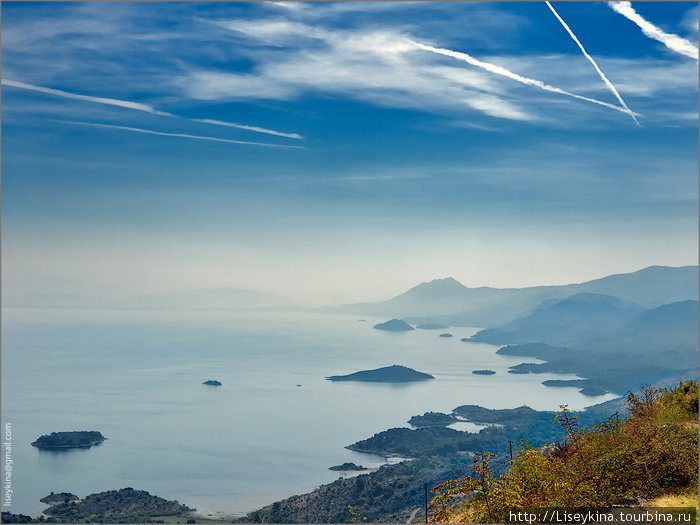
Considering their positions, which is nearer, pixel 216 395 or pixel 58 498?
pixel 58 498

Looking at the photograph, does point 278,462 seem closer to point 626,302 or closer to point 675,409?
point 675,409

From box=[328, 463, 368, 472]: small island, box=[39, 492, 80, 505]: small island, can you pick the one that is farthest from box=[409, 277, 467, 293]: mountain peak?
box=[39, 492, 80, 505]: small island

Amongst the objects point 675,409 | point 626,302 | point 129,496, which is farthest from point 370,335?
point 626,302

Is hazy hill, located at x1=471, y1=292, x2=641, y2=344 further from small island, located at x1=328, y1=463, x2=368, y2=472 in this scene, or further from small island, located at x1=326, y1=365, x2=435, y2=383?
small island, located at x1=328, y1=463, x2=368, y2=472

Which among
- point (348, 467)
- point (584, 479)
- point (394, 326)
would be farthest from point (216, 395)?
point (584, 479)

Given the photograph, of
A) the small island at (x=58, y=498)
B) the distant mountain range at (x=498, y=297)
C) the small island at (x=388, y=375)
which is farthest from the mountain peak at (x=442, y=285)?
the small island at (x=58, y=498)

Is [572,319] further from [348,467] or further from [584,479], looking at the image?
[584,479]

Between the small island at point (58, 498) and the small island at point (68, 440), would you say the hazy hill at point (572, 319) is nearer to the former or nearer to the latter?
the small island at point (68, 440)
